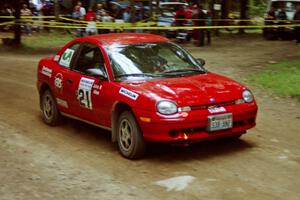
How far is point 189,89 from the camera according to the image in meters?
6.74

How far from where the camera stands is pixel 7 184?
5832 mm

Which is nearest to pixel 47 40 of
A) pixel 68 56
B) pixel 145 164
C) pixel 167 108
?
pixel 68 56

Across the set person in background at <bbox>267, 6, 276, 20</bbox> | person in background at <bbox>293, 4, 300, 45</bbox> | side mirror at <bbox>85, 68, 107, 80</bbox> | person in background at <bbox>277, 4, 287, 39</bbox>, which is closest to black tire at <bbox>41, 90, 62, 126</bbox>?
side mirror at <bbox>85, 68, 107, 80</bbox>

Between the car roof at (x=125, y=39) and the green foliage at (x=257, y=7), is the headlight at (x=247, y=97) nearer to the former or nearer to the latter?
the car roof at (x=125, y=39)

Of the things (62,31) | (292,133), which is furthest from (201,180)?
(62,31)

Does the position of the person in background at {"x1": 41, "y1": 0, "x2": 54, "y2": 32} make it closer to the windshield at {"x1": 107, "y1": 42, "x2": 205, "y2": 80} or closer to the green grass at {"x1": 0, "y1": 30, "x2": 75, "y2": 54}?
the green grass at {"x1": 0, "y1": 30, "x2": 75, "y2": 54}

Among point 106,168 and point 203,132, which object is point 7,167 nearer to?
point 106,168

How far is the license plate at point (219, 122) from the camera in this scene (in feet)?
21.3

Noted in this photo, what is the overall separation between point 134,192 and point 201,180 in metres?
0.81

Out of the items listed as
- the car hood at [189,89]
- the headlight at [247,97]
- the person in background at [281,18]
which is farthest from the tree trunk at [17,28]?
the headlight at [247,97]

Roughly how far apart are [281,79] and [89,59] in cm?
605

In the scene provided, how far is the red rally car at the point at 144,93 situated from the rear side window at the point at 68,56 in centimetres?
2

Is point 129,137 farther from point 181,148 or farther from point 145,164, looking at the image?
point 181,148

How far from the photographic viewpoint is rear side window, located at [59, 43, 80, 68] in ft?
27.6
